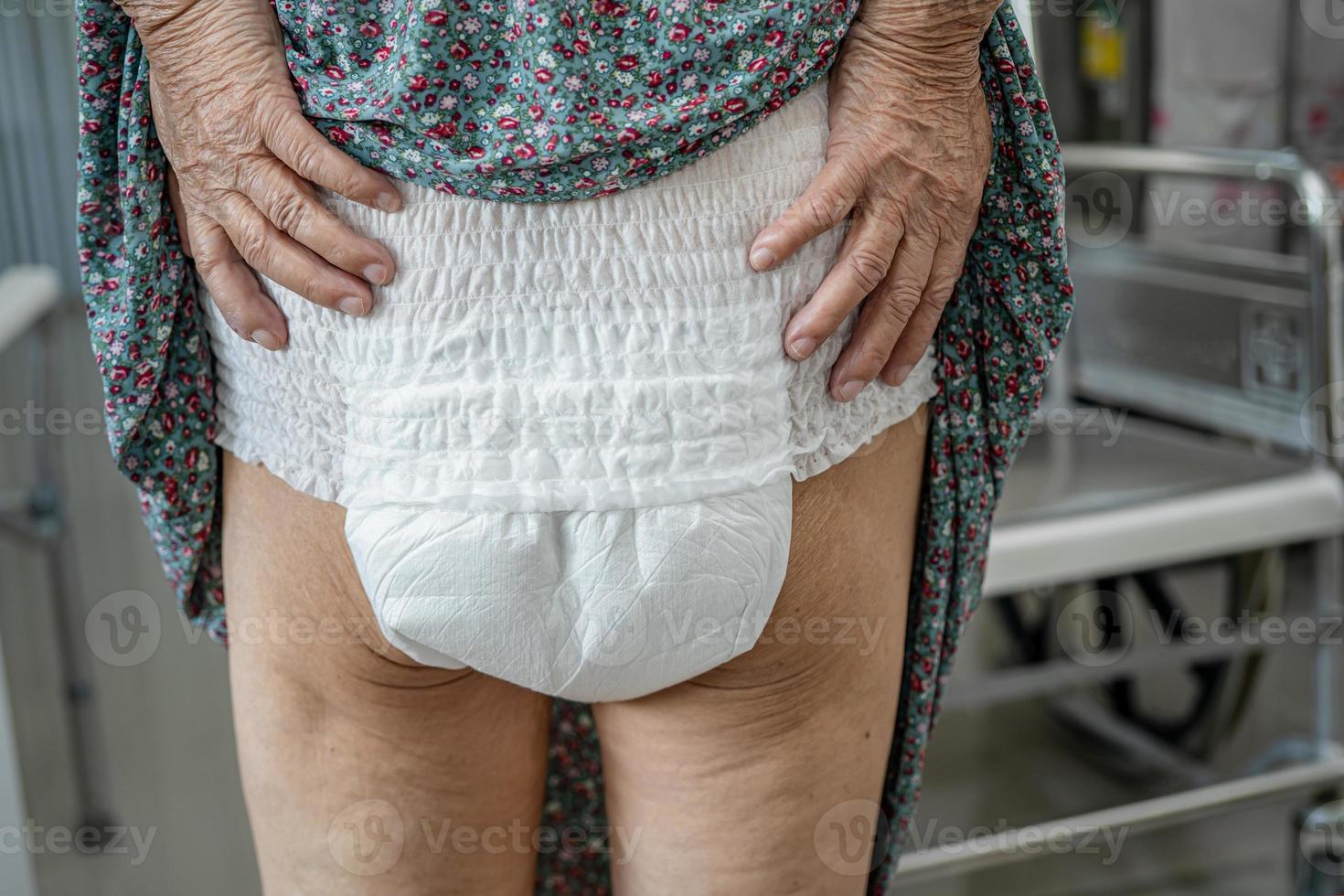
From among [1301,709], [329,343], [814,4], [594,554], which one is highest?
[814,4]

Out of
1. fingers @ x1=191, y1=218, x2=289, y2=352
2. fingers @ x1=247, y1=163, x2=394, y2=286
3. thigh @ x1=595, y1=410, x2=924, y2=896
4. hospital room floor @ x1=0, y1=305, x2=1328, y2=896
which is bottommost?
hospital room floor @ x1=0, y1=305, x2=1328, y2=896

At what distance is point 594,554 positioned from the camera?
1.99ft

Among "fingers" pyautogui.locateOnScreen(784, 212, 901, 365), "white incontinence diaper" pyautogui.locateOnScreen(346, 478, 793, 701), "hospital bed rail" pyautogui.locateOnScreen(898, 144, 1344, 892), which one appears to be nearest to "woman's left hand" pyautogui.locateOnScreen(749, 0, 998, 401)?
"fingers" pyautogui.locateOnScreen(784, 212, 901, 365)

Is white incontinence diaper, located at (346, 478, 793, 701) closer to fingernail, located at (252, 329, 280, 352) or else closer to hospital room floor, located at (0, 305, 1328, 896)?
fingernail, located at (252, 329, 280, 352)

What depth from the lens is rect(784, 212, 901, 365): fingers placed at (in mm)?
629

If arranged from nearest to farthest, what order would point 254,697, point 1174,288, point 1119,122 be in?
point 254,697
point 1174,288
point 1119,122

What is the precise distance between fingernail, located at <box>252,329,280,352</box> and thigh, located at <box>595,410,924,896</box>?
0.28 meters

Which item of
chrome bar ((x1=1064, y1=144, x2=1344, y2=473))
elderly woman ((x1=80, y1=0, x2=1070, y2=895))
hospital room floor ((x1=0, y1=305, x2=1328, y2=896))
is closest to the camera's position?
elderly woman ((x1=80, y1=0, x2=1070, y2=895))

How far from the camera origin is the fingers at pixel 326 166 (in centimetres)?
61

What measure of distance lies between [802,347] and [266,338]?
0.29 m

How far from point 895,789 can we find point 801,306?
403mm

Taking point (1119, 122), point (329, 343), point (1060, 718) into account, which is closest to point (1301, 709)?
point (1060, 718)

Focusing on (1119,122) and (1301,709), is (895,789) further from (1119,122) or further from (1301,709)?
(1119,122)

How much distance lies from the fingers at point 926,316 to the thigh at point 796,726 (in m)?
0.04
